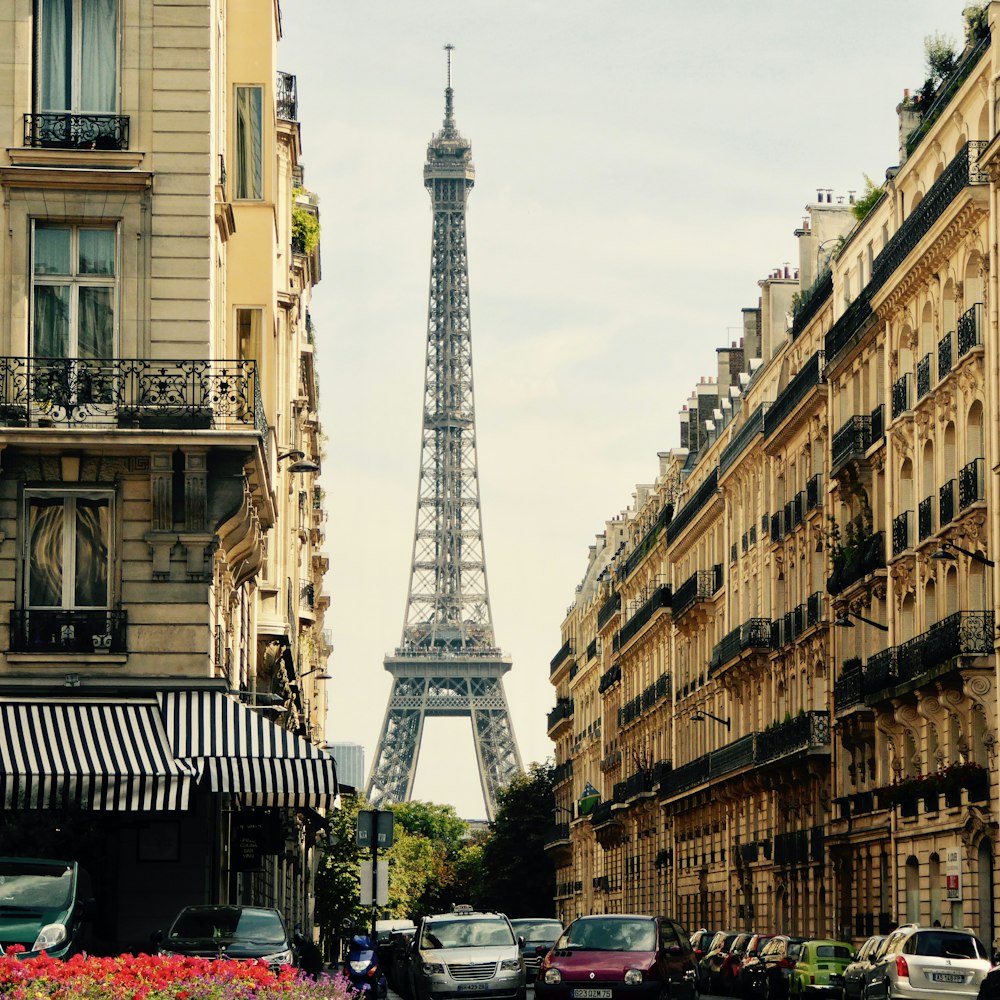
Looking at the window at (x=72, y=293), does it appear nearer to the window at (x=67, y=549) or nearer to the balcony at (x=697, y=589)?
the window at (x=67, y=549)

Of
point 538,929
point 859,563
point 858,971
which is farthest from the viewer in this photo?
point 859,563

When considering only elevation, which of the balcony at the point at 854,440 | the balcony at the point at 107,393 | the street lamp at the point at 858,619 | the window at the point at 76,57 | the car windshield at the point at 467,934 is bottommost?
the car windshield at the point at 467,934

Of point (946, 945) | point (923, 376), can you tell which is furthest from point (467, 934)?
point (923, 376)

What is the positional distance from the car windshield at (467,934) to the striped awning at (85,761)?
6159 millimetres

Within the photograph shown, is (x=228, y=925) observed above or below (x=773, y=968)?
above

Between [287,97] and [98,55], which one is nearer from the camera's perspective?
[98,55]

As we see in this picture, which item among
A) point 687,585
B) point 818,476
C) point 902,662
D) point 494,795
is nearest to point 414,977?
point 902,662

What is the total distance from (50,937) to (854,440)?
37465 mm

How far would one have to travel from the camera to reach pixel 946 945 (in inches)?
1326

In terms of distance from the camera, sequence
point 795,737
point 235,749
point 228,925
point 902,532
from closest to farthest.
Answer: point 228,925, point 235,749, point 902,532, point 795,737

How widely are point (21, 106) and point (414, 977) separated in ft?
47.9

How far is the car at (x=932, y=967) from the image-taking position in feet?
108

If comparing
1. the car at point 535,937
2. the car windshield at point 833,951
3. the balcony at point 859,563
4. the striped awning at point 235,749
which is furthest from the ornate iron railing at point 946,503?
the striped awning at point 235,749

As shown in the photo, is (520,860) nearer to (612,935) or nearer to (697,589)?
(697,589)
